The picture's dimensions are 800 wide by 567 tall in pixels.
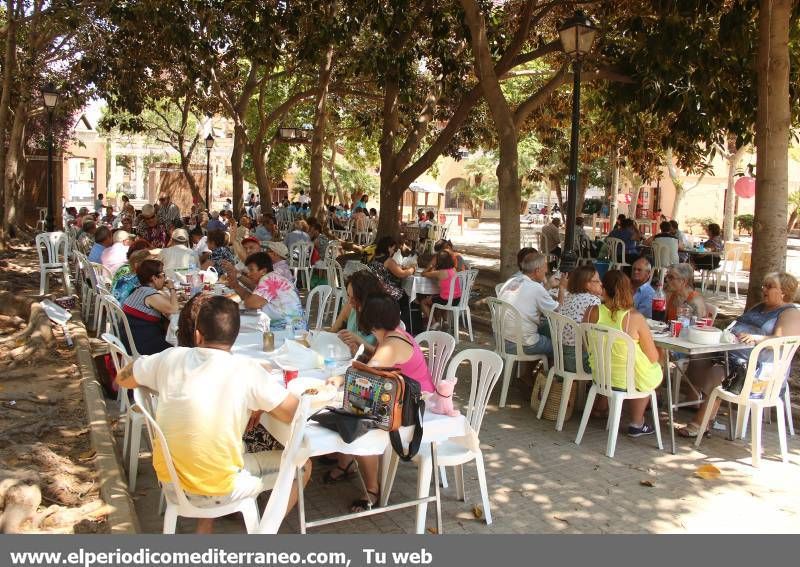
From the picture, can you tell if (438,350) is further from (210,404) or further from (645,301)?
(645,301)

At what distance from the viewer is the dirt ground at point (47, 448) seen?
12.0 feet

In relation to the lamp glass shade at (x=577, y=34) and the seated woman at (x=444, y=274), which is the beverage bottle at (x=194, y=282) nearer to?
the seated woman at (x=444, y=274)

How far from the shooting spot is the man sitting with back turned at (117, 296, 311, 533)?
2.96 metres

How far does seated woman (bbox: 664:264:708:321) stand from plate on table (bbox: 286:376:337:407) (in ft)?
11.5

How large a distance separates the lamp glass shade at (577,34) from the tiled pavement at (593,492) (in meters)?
4.73

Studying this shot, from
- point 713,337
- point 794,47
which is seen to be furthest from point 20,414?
point 794,47

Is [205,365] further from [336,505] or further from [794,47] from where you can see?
[794,47]

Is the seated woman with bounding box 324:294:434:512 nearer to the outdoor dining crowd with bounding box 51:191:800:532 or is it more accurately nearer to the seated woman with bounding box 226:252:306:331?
the outdoor dining crowd with bounding box 51:191:800:532

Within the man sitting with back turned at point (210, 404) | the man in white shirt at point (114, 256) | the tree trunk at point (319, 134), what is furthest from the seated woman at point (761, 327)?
the tree trunk at point (319, 134)

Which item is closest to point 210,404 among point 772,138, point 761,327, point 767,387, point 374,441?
point 374,441

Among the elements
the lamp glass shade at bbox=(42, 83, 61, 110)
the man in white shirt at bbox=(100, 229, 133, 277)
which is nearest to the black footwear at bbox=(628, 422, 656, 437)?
the man in white shirt at bbox=(100, 229, 133, 277)

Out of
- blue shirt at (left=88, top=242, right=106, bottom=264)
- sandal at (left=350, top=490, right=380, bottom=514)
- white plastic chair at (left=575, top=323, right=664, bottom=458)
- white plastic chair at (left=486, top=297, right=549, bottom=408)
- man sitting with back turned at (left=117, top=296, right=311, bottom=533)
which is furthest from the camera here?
blue shirt at (left=88, top=242, right=106, bottom=264)

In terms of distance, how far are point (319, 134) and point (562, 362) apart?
11.1m
